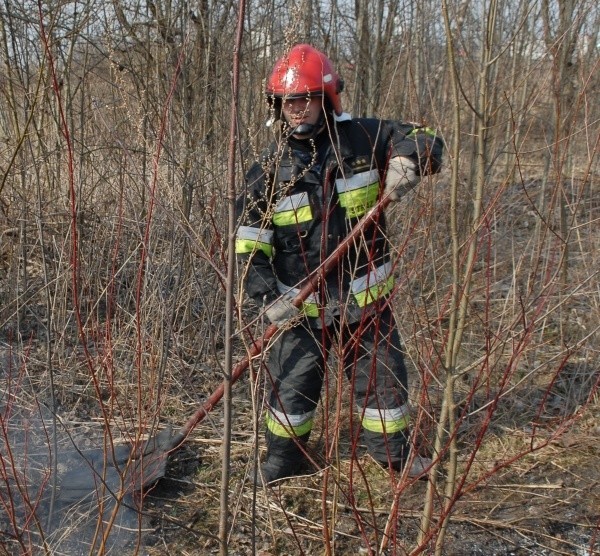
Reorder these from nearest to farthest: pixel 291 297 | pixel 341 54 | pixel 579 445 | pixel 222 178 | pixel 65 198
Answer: pixel 291 297 → pixel 579 445 → pixel 222 178 → pixel 65 198 → pixel 341 54

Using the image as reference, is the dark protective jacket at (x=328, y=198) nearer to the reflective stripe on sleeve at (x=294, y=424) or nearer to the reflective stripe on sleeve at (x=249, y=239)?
the reflective stripe on sleeve at (x=249, y=239)

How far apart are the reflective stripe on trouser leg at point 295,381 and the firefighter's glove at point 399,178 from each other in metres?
0.77

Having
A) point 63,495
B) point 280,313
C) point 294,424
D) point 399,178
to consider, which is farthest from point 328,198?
point 63,495

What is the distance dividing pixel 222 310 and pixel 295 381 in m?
1.62

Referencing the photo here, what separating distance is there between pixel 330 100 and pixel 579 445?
2201 mm

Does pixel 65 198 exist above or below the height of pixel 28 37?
below

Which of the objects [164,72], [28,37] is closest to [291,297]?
[164,72]

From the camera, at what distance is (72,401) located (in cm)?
378

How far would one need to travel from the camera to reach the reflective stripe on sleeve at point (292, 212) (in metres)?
2.75

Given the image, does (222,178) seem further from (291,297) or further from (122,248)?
(291,297)

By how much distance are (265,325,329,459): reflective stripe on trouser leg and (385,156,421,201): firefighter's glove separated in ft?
2.51

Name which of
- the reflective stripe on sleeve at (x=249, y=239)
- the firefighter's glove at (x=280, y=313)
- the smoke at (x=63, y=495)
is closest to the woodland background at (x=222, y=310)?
the smoke at (x=63, y=495)

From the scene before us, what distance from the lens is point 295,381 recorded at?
2.94 meters

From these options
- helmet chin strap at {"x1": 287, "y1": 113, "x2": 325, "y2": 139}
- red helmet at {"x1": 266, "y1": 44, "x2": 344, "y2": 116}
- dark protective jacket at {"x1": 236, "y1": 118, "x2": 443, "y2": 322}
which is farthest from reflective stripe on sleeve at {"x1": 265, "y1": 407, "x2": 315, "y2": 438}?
red helmet at {"x1": 266, "y1": 44, "x2": 344, "y2": 116}
